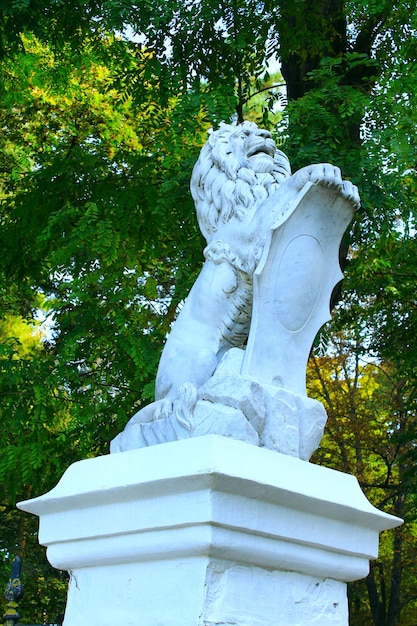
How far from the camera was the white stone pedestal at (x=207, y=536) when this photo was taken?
2801mm

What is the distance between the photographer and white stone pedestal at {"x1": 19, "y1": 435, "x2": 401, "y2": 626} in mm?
2801

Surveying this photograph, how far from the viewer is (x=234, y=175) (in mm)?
4090

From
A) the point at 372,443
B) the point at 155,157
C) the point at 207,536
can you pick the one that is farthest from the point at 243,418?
the point at 372,443

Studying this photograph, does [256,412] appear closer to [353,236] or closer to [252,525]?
[252,525]

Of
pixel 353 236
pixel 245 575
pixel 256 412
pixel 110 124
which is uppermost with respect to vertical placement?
pixel 110 124

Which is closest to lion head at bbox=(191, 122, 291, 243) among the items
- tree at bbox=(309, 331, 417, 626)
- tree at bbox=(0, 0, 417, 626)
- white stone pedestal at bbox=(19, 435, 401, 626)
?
white stone pedestal at bbox=(19, 435, 401, 626)

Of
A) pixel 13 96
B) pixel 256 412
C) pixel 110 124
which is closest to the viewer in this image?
pixel 256 412

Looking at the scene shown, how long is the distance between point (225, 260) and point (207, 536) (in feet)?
→ 4.72

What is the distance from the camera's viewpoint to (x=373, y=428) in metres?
15.6

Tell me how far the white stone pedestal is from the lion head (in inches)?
52.6

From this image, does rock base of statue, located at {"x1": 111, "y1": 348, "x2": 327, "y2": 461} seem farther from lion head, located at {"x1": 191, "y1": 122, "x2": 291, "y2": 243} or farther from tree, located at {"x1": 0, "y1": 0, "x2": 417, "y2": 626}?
tree, located at {"x1": 0, "y1": 0, "x2": 417, "y2": 626}

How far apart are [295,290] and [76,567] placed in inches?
56.7

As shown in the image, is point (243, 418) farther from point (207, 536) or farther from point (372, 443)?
point (372, 443)

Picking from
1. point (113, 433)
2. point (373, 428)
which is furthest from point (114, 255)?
point (373, 428)
